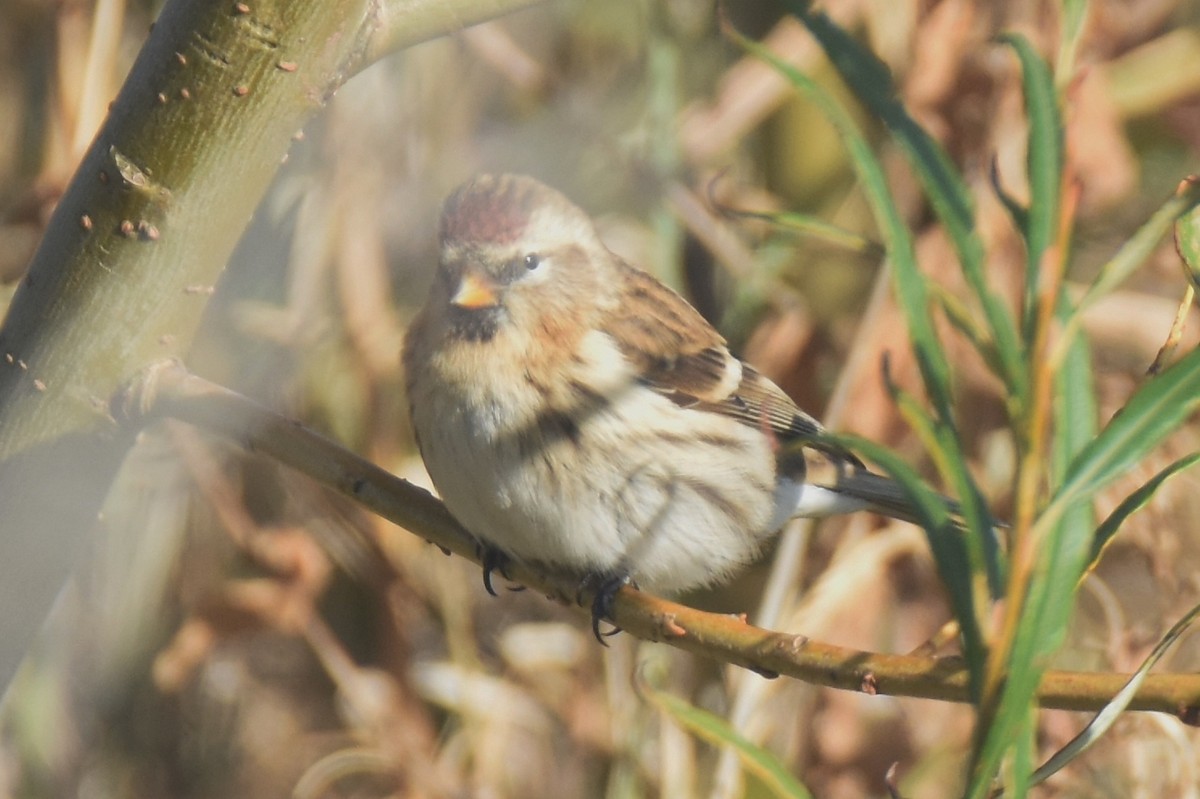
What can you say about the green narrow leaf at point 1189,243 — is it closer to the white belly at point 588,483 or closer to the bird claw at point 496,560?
the white belly at point 588,483

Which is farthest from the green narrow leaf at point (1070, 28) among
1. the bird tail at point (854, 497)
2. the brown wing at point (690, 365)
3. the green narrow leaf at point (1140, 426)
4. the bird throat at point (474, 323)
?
the bird tail at point (854, 497)

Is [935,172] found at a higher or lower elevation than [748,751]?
higher

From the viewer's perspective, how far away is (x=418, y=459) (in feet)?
11.0

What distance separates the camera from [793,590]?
3.18 m

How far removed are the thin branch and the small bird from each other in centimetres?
37

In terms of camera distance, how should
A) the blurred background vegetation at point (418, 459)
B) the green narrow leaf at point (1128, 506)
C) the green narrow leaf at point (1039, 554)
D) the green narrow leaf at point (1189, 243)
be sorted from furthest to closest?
the blurred background vegetation at point (418, 459)
the green narrow leaf at point (1189, 243)
the green narrow leaf at point (1128, 506)
the green narrow leaf at point (1039, 554)

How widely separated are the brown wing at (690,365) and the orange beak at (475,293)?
0.29 m

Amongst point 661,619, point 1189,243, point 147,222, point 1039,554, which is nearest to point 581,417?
point 661,619

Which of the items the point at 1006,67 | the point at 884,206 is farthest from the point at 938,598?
the point at 884,206

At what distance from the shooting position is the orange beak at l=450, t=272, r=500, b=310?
2391 mm

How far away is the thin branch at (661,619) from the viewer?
1198 mm

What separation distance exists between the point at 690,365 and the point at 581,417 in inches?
16.7

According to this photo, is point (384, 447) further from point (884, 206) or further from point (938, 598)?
point (884, 206)

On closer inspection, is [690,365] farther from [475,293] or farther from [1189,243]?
[1189,243]
